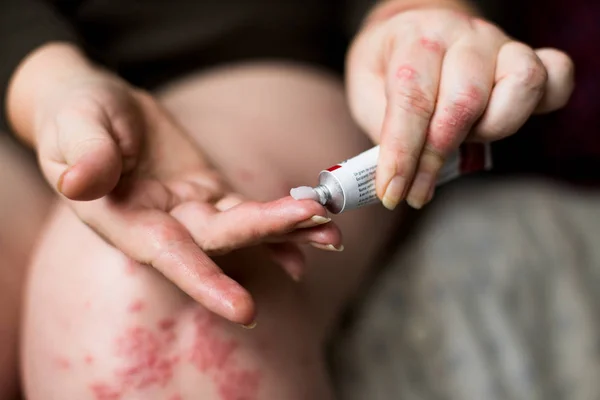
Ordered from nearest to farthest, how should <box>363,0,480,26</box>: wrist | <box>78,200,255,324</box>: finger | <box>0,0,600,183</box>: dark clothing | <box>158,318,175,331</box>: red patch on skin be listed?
<box>78,200,255,324</box>: finger → <box>158,318,175,331</box>: red patch on skin → <box>363,0,480,26</box>: wrist → <box>0,0,600,183</box>: dark clothing

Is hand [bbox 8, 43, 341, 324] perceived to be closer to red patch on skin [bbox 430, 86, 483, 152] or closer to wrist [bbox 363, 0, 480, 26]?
red patch on skin [bbox 430, 86, 483, 152]

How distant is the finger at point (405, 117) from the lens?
473 mm

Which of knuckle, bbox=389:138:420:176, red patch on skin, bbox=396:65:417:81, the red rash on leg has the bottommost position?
the red rash on leg

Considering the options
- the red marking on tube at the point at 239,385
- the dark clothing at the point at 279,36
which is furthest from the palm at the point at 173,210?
the dark clothing at the point at 279,36

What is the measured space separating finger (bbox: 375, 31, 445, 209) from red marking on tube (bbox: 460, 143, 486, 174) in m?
0.07

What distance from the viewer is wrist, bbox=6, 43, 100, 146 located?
63 centimetres

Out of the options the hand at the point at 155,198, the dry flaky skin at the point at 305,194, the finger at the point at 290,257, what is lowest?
the finger at the point at 290,257

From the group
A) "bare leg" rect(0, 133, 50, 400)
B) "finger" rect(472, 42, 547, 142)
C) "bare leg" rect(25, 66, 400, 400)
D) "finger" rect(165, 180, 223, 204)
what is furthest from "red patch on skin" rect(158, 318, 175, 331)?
"finger" rect(472, 42, 547, 142)

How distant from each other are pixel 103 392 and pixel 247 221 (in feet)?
0.69

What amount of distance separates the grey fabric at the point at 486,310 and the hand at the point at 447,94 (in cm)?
30

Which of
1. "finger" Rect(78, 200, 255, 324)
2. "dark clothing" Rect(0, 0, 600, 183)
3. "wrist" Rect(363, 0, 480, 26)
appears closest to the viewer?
"finger" Rect(78, 200, 255, 324)

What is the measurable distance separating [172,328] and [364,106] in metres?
0.26

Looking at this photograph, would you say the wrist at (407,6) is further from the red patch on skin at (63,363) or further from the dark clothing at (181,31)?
the red patch on skin at (63,363)

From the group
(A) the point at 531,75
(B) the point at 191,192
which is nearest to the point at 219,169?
(B) the point at 191,192
